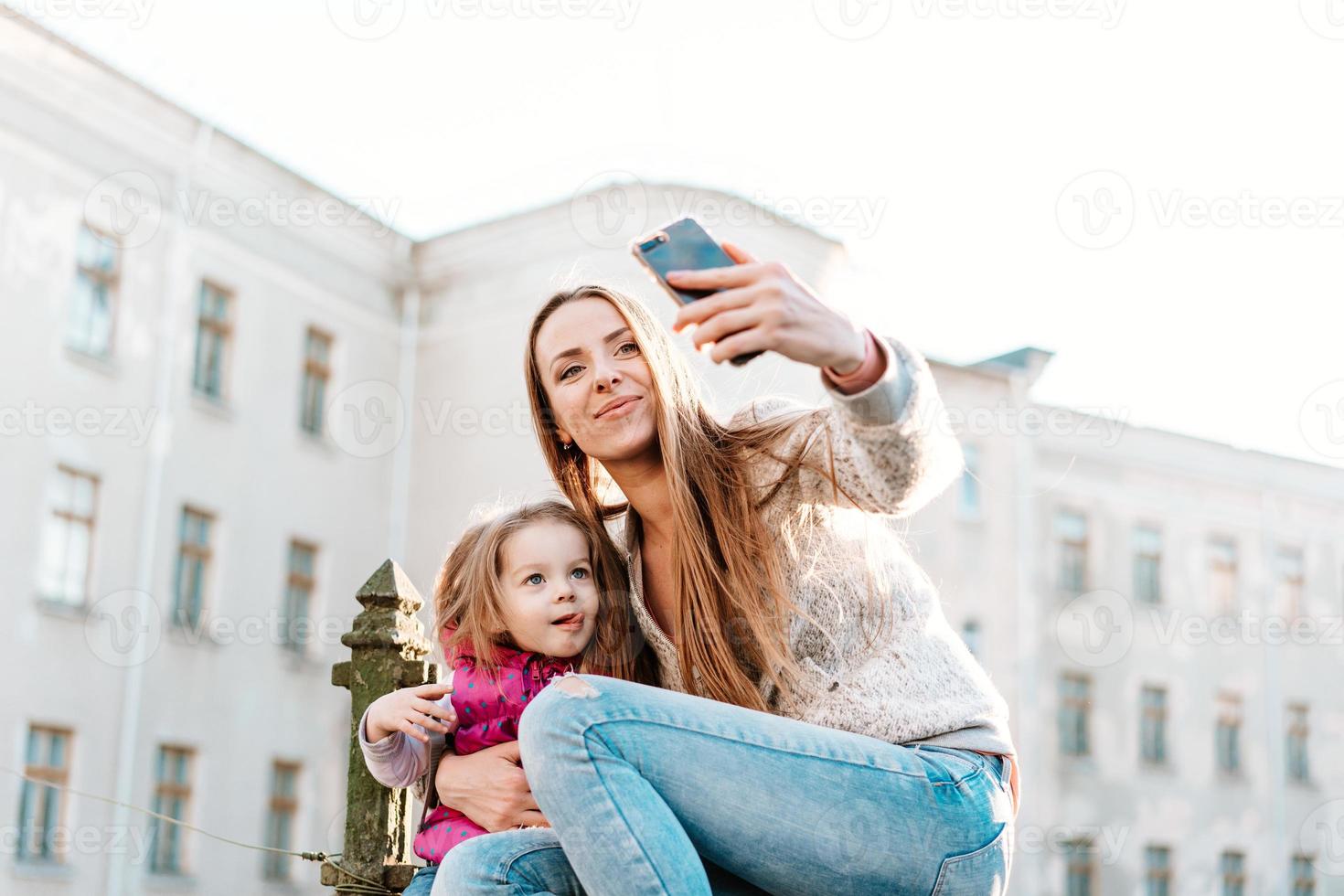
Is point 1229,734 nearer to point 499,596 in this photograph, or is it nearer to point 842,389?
point 499,596

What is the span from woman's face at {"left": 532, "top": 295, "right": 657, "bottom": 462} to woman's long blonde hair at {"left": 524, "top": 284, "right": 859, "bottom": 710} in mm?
53

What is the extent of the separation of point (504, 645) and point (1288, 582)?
1088 inches

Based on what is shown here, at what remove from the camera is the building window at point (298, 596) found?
59.7 ft

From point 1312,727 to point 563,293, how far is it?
1084 inches

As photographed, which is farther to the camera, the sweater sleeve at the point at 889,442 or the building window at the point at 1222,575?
the building window at the point at 1222,575

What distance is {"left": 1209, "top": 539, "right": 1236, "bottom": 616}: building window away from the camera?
26875 mm

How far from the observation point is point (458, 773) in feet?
9.36

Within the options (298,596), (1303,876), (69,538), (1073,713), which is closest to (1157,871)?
(1073,713)

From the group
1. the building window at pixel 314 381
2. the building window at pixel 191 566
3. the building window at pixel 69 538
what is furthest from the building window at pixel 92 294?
the building window at pixel 314 381

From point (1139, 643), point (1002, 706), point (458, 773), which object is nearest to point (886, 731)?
point (1002, 706)

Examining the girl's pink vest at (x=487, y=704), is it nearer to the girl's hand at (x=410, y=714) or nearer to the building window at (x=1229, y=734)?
the girl's hand at (x=410, y=714)

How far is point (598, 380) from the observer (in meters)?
2.97

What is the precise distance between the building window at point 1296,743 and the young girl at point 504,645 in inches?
1057

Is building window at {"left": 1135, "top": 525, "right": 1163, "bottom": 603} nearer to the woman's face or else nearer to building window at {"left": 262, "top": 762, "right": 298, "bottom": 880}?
building window at {"left": 262, "top": 762, "right": 298, "bottom": 880}
